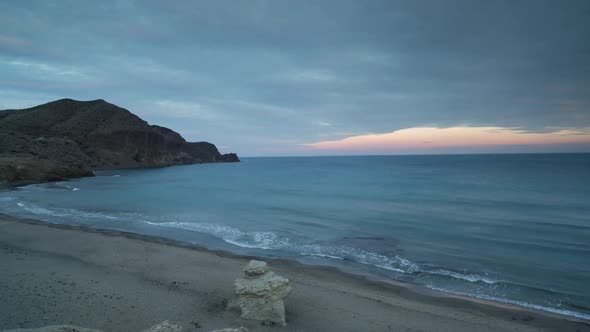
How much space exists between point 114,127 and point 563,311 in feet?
334

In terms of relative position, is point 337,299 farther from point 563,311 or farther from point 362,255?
point 563,311

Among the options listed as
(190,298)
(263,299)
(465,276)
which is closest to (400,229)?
(465,276)

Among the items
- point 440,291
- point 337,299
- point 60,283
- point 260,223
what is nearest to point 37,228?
point 60,283

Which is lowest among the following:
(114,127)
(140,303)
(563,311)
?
(563,311)

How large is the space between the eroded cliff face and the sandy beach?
45265 mm

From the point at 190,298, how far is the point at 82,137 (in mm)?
92591

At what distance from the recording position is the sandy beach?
8547mm

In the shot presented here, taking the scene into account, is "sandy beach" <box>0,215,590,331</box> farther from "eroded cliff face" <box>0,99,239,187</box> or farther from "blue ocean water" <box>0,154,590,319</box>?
"eroded cliff face" <box>0,99,239,187</box>

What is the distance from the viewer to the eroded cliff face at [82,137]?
57881 millimetres

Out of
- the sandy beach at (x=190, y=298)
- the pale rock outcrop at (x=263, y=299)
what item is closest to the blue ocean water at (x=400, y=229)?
the sandy beach at (x=190, y=298)

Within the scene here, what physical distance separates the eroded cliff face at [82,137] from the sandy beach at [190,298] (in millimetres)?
45265

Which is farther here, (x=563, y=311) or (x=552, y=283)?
(x=552, y=283)

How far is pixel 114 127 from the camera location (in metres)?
90.8

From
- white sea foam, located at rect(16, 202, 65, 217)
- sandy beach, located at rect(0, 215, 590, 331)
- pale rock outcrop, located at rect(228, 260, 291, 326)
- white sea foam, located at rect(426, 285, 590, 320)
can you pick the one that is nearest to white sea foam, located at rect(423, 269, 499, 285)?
white sea foam, located at rect(426, 285, 590, 320)
